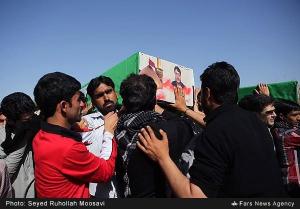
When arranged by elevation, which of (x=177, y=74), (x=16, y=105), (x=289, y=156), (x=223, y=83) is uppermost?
(x=177, y=74)

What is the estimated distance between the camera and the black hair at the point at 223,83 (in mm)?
2154

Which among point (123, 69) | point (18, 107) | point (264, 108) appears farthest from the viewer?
point (123, 69)

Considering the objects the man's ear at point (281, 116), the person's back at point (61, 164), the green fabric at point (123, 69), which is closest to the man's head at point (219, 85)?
the person's back at point (61, 164)

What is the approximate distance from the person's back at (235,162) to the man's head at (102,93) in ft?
7.42

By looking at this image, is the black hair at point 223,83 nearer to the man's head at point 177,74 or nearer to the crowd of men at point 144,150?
the crowd of men at point 144,150

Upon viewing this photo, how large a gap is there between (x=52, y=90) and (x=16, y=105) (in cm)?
106

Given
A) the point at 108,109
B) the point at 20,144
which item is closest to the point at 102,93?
the point at 108,109

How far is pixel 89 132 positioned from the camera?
3.15m

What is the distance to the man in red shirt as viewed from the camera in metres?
2.26

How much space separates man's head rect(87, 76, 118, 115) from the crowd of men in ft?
3.10

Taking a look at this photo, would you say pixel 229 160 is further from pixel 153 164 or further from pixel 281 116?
pixel 281 116

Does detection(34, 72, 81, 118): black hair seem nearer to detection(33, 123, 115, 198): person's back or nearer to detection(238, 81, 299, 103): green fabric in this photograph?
detection(33, 123, 115, 198): person's back

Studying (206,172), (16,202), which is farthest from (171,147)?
(16,202)

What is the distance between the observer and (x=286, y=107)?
4.80 meters
